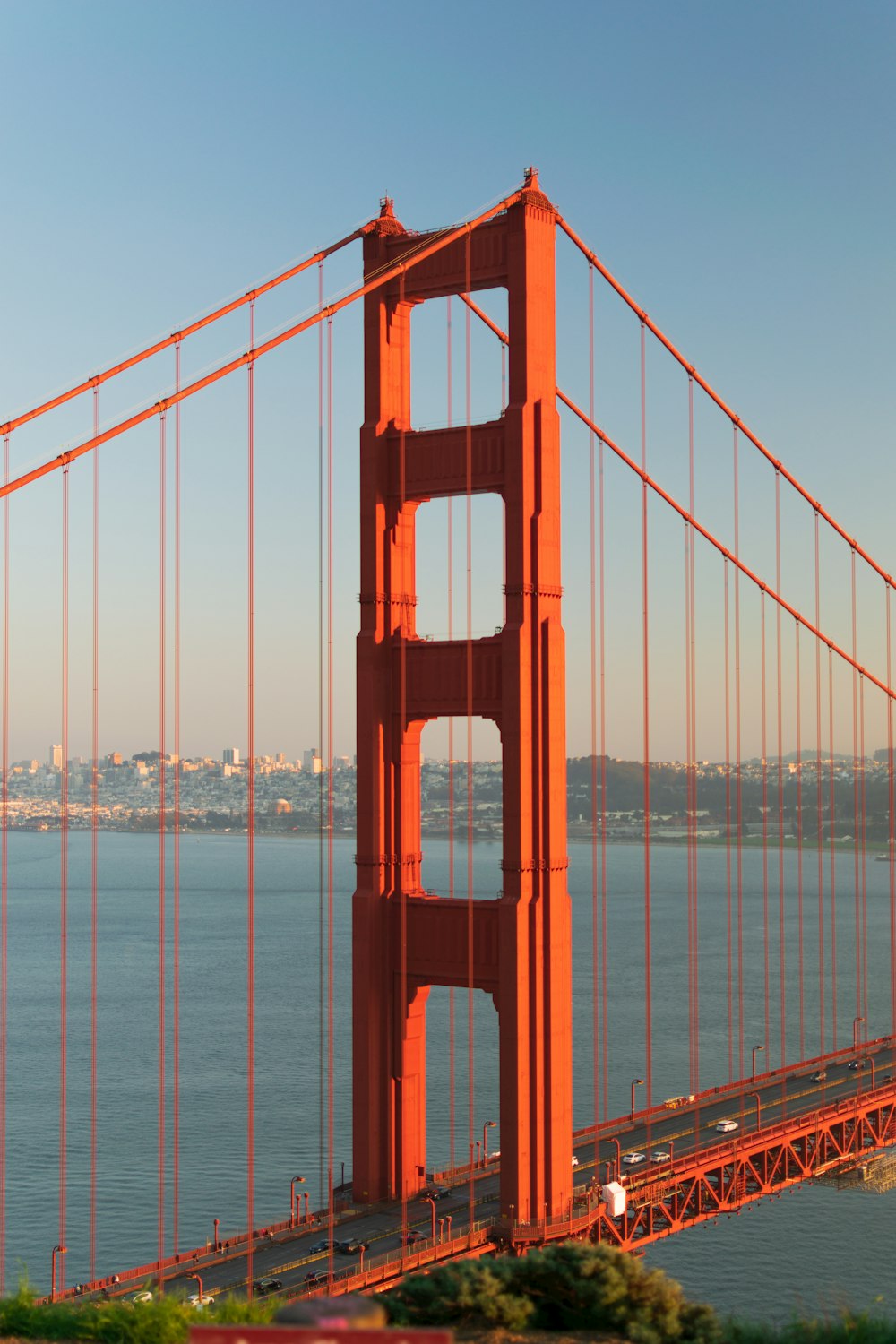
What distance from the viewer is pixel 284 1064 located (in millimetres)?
55875

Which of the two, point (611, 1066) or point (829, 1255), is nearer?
point (829, 1255)

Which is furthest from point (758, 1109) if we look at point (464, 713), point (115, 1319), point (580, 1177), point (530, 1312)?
point (115, 1319)

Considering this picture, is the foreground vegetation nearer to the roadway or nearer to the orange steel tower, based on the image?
the roadway

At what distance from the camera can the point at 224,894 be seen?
392 ft

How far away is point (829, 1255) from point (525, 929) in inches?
747

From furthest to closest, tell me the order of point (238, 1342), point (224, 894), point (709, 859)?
point (709, 859)
point (224, 894)
point (238, 1342)

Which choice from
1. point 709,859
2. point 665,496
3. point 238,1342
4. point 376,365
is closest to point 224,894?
point 709,859

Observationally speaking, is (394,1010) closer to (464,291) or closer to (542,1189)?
(542,1189)

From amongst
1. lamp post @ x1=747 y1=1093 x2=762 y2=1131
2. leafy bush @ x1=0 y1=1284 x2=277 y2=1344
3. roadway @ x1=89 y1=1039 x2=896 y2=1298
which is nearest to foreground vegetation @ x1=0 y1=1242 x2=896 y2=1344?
leafy bush @ x1=0 y1=1284 x2=277 y2=1344

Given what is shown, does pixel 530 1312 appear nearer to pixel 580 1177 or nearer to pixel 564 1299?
pixel 564 1299

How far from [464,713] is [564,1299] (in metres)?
12.9

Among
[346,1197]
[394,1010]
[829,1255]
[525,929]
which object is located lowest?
[829,1255]

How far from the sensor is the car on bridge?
22250mm

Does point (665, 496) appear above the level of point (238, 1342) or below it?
above
